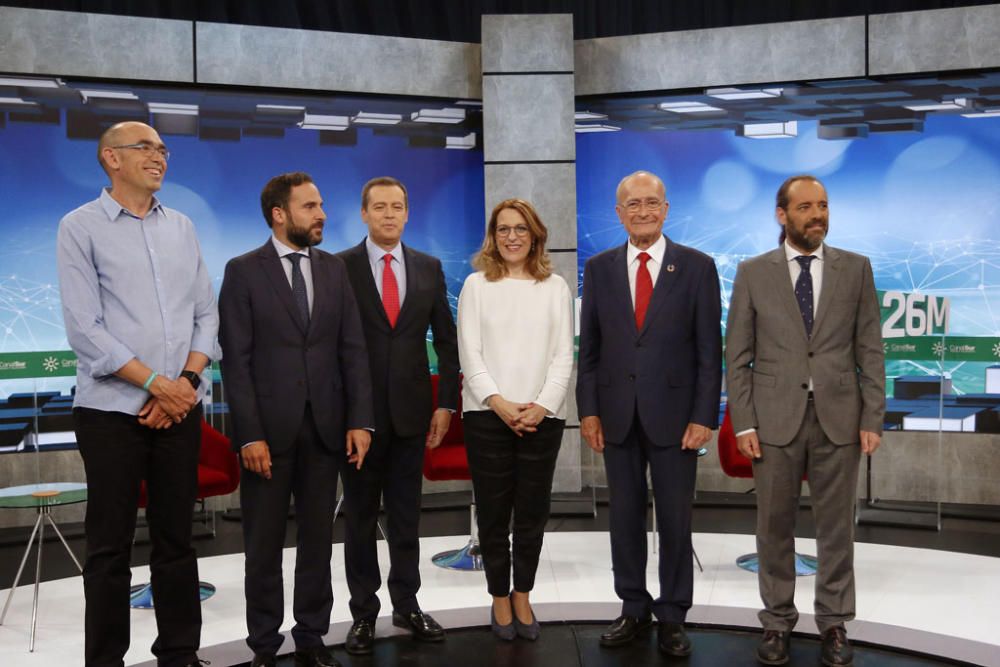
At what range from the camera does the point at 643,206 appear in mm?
3537

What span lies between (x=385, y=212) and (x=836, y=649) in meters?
2.36

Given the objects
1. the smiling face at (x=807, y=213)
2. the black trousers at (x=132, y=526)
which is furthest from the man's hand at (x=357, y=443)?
the smiling face at (x=807, y=213)

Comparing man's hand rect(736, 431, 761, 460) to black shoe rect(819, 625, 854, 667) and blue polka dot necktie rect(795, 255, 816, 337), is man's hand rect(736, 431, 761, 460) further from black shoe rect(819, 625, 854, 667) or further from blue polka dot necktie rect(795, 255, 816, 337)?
black shoe rect(819, 625, 854, 667)

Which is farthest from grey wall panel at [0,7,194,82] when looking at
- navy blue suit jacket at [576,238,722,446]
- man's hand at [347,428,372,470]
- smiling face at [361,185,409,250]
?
navy blue suit jacket at [576,238,722,446]

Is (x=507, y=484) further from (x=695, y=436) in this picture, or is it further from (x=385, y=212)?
(x=385, y=212)

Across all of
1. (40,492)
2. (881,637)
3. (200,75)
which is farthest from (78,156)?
(881,637)

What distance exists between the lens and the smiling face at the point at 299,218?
3350 millimetres

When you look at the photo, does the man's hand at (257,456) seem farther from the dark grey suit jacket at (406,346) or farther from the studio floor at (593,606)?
the studio floor at (593,606)

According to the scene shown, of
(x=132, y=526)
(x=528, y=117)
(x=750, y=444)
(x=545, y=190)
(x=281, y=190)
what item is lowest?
(x=132, y=526)

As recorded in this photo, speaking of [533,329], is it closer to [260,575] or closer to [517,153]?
[260,575]

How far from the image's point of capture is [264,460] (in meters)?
3.20

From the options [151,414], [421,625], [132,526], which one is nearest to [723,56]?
[421,625]

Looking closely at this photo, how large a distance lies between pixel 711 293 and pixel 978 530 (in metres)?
3.20

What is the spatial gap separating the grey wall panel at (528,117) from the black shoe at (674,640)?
11.7 feet
